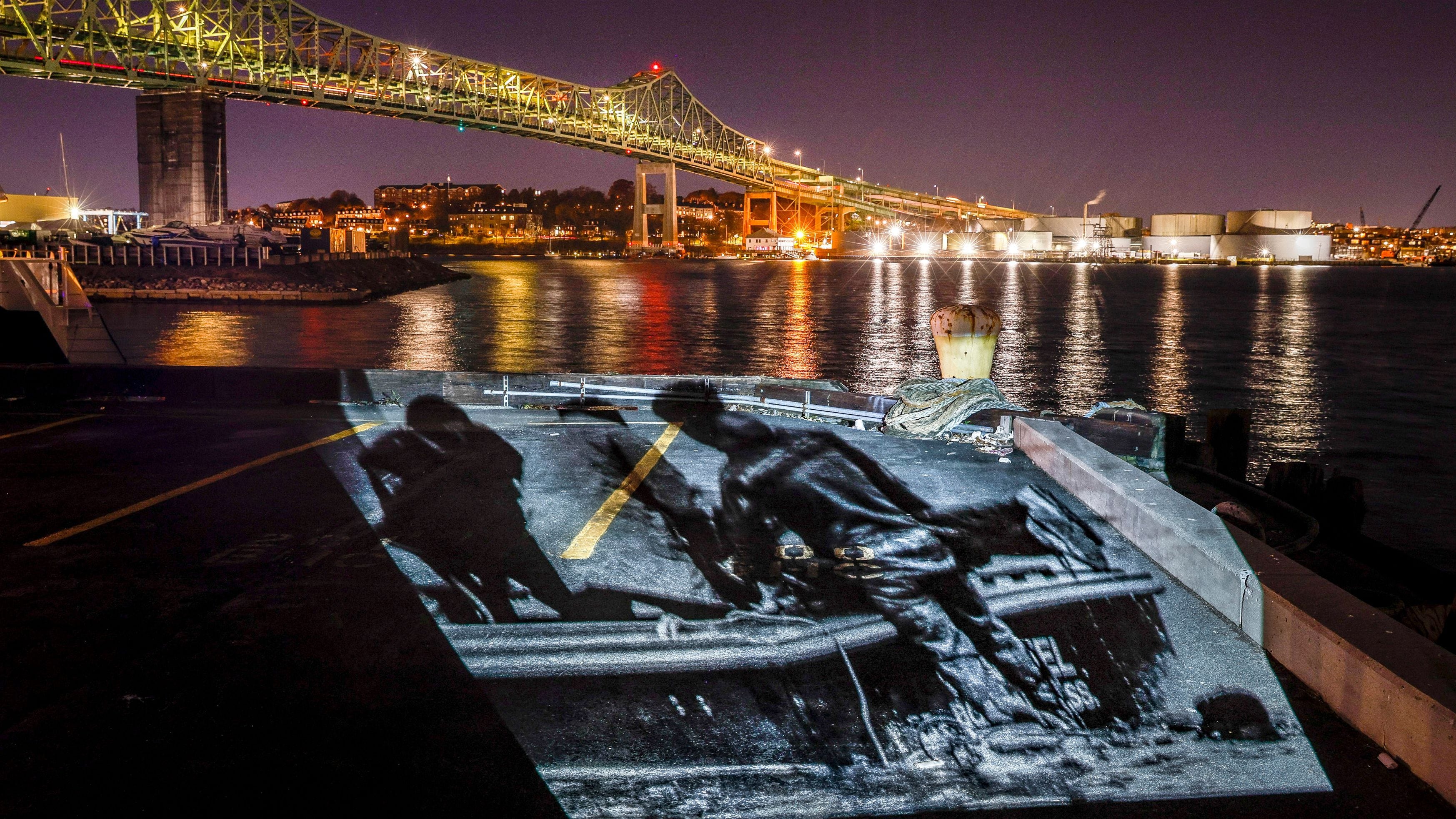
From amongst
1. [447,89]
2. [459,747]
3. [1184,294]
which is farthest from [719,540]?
[447,89]

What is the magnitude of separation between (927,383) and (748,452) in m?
2.39

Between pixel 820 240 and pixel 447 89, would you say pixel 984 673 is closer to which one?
pixel 447 89

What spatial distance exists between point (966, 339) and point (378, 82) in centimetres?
10715

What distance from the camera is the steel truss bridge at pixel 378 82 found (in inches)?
2660

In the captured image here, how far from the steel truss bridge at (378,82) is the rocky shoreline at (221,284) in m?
19.8

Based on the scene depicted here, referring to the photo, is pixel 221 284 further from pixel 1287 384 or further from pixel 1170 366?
pixel 1287 384

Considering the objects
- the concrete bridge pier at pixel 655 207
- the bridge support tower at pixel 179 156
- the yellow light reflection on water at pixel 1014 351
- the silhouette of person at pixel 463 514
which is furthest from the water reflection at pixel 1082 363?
the concrete bridge pier at pixel 655 207

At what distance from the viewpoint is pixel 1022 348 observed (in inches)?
1484

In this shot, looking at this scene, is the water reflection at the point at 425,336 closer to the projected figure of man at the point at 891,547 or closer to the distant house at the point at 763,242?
the projected figure of man at the point at 891,547

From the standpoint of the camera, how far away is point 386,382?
11.5m

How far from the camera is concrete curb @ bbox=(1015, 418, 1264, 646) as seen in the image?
4586 millimetres

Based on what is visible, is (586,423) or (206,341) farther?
(206,341)

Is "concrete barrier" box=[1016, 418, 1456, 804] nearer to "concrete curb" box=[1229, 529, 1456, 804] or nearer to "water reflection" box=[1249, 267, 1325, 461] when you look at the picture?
"concrete curb" box=[1229, 529, 1456, 804]

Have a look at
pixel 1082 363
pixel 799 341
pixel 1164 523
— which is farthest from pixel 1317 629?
pixel 799 341
